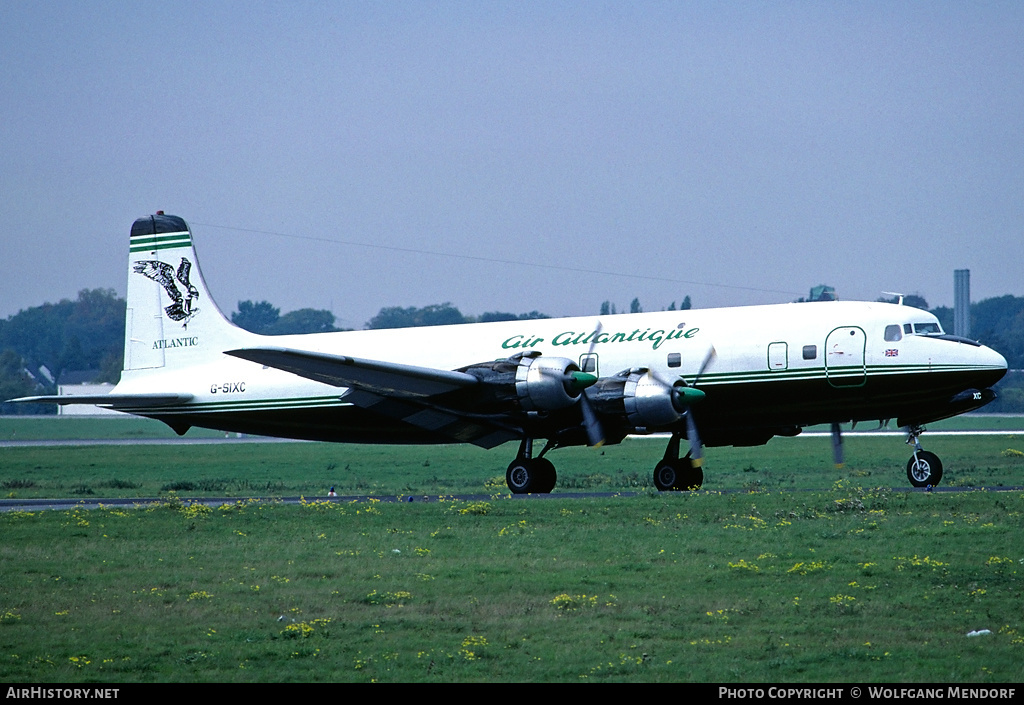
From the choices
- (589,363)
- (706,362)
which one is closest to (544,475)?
(589,363)

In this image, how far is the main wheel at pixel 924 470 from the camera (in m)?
28.3

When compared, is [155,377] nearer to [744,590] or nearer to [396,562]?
[396,562]

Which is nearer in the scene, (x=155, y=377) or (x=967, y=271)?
(x=155, y=377)

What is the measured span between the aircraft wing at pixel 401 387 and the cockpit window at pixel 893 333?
9.16 metres

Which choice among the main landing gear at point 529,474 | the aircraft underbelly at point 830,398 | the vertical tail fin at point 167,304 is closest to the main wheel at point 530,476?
the main landing gear at point 529,474

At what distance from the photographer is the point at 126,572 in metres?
18.9

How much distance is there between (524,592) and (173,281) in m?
23.0

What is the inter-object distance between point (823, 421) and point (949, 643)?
15.6 m

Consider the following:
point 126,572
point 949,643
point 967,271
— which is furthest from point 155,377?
point 967,271

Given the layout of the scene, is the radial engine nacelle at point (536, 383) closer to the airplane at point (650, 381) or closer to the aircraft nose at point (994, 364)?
the airplane at point (650, 381)

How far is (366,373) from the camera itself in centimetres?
2855

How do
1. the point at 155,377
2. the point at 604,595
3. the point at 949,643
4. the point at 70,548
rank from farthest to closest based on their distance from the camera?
1. the point at 155,377
2. the point at 70,548
3. the point at 604,595
4. the point at 949,643

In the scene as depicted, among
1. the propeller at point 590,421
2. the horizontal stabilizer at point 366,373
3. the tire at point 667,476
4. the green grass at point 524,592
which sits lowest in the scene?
the green grass at point 524,592

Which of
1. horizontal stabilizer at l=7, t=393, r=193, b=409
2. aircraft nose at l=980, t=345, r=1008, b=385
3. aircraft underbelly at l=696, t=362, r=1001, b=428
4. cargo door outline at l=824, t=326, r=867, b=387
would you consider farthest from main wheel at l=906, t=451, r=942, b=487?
horizontal stabilizer at l=7, t=393, r=193, b=409
